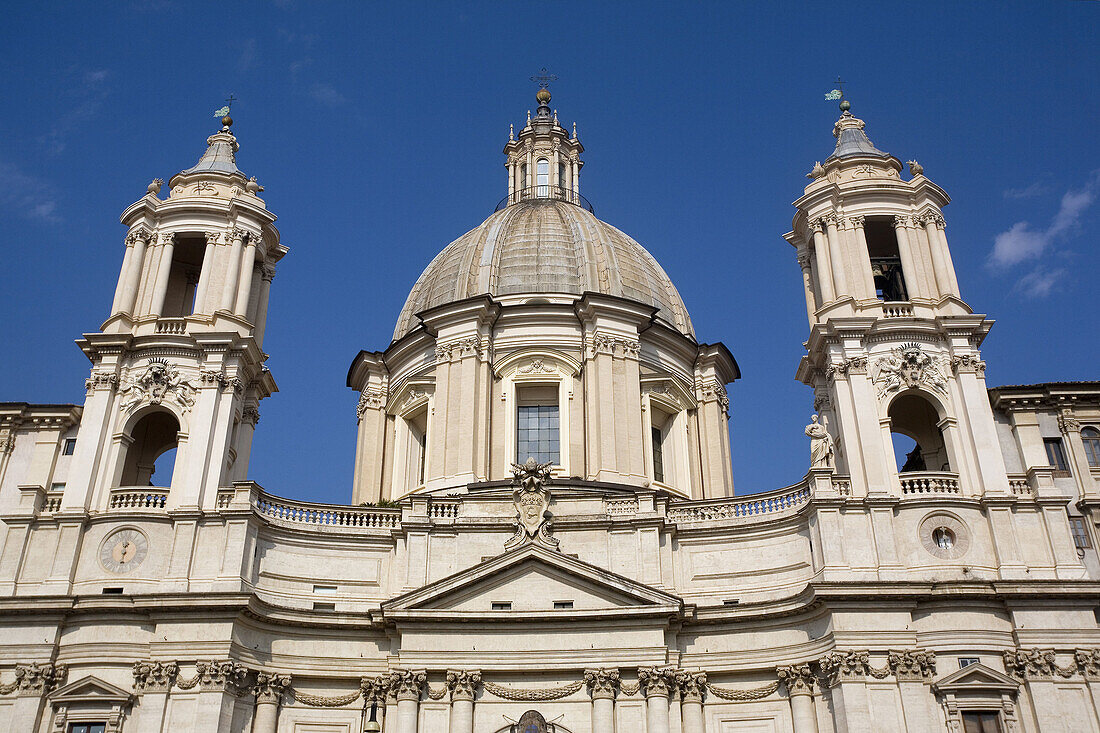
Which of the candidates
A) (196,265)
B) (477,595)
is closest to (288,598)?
(477,595)

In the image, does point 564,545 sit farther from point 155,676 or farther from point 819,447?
point 155,676

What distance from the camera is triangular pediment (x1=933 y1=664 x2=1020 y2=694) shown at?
27422 millimetres

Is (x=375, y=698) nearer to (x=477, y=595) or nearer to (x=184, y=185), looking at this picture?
(x=477, y=595)

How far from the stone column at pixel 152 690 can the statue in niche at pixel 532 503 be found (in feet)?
33.1

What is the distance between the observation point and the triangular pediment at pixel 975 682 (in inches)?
1080

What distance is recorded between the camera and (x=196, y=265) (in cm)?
3906

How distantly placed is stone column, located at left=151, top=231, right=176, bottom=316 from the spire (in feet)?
77.5

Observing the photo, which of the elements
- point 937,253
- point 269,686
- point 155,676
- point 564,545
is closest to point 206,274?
point 155,676

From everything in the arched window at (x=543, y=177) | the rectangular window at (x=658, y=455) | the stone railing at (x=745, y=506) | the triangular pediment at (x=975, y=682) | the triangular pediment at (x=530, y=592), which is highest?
the arched window at (x=543, y=177)

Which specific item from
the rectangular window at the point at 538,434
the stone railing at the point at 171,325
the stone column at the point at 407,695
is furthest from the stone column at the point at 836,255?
the stone railing at the point at 171,325

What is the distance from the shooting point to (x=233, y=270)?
117ft

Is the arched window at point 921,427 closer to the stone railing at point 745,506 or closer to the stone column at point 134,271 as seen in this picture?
the stone railing at point 745,506

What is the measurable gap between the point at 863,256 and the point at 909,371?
4548mm

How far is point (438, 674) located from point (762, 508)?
11.0m
